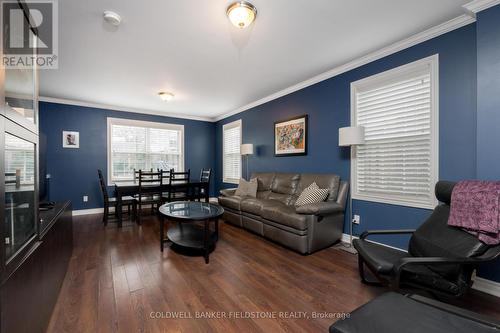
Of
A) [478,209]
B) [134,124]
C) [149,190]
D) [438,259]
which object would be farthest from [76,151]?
[478,209]

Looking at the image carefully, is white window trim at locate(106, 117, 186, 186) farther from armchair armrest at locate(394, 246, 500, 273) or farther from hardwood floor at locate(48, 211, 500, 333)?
armchair armrest at locate(394, 246, 500, 273)

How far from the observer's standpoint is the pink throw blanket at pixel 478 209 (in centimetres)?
157

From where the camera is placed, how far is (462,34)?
2.24m

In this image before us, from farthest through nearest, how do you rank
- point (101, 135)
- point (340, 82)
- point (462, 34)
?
point (101, 135) < point (340, 82) < point (462, 34)

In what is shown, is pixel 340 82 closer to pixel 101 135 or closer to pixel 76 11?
pixel 76 11

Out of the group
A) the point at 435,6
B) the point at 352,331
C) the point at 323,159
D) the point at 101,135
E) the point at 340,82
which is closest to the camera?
the point at 352,331

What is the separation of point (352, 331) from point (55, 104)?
624cm

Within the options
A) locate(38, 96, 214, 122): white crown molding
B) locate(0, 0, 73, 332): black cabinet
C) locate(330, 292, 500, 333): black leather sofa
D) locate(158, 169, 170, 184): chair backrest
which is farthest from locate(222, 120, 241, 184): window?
locate(330, 292, 500, 333): black leather sofa

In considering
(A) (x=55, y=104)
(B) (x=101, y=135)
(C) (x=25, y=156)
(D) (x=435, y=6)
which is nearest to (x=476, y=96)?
(D) (x=435, y=6)

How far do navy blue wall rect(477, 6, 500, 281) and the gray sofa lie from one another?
1.47m

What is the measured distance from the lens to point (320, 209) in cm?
283

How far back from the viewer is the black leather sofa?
3.39 ft

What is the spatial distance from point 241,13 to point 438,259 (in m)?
2.46

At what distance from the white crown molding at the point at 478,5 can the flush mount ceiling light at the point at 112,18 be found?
321cm
